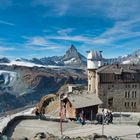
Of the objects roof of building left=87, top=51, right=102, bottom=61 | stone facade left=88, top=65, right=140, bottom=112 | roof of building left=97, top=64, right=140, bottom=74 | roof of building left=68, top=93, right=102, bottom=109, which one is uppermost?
roof of building left=87, top=51, right=102, bottom=61

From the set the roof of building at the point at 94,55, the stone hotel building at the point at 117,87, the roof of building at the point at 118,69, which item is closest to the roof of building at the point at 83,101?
the stone hotel building at the point at 117,87

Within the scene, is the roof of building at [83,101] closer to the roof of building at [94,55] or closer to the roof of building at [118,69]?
the roof of building at [118,69]

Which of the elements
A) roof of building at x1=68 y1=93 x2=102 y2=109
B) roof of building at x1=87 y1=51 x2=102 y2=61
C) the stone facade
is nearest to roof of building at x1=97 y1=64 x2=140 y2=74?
the stone facade

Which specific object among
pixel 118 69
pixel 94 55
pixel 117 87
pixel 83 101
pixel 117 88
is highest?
pixel 94 55

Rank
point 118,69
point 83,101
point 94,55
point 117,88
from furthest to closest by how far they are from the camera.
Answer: point 94,55 < point 118,69 < point 117,88 < point 83,101

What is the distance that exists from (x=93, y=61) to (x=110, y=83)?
303 inches

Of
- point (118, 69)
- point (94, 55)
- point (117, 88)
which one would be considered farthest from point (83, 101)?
point (94, 55)

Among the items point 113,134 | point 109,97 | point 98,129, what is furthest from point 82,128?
point 109,97

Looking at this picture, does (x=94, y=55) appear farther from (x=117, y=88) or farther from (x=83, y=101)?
(x=83, y=101)

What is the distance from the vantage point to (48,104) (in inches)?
3757

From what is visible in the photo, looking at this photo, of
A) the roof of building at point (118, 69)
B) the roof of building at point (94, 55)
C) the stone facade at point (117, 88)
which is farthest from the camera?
the roof of building at point (94, 55)

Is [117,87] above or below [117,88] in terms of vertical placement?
above

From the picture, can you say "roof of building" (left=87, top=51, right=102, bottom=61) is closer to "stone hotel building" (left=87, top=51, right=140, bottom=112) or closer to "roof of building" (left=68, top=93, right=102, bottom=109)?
"stone hotel building" (left=87, top=51, right=140, bottom=112)

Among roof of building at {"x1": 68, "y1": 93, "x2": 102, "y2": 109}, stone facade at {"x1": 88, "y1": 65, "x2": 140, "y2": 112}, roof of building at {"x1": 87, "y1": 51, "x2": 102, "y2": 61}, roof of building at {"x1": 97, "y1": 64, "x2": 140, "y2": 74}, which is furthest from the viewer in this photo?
roof of building at {"x1": 87, "y1": 51, "x2": 102, "y2": 61}
